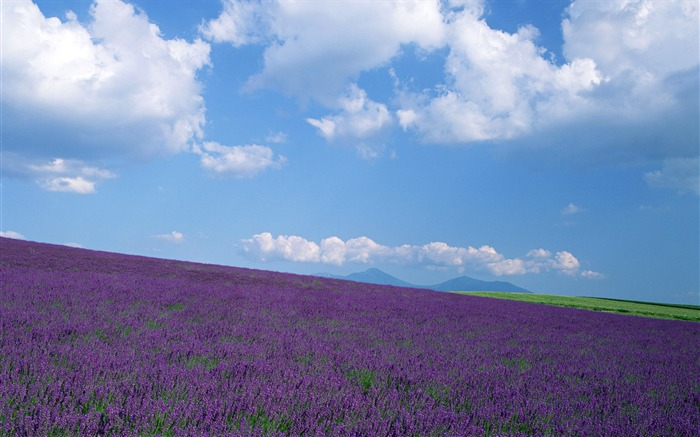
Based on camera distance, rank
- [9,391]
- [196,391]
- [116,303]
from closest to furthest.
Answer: [9,391]
[196,391]
[116,303]

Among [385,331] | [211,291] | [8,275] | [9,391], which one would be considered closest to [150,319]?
[9,391]

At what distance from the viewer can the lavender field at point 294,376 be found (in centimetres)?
238

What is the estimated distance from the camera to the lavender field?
2377mm

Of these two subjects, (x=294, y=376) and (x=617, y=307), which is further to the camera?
(x=617, y=307)

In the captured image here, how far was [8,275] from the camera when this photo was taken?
25.4 feet

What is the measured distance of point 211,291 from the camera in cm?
907

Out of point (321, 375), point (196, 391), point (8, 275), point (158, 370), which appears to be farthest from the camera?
point (8, 275)

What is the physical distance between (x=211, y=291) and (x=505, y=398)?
717 cm

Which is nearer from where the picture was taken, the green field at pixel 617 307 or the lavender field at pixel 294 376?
the lavender field at pixel 294 376

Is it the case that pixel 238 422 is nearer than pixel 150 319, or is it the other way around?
pixel 238 422

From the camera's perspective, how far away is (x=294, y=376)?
125 inches

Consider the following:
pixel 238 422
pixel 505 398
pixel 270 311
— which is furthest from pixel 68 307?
pixel 505 398

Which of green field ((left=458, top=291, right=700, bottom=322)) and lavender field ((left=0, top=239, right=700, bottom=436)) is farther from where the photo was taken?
green field ((left=458, top=291, right=700, bottom=322))

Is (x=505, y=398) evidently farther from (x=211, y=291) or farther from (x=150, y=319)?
(x=211, y=291)
